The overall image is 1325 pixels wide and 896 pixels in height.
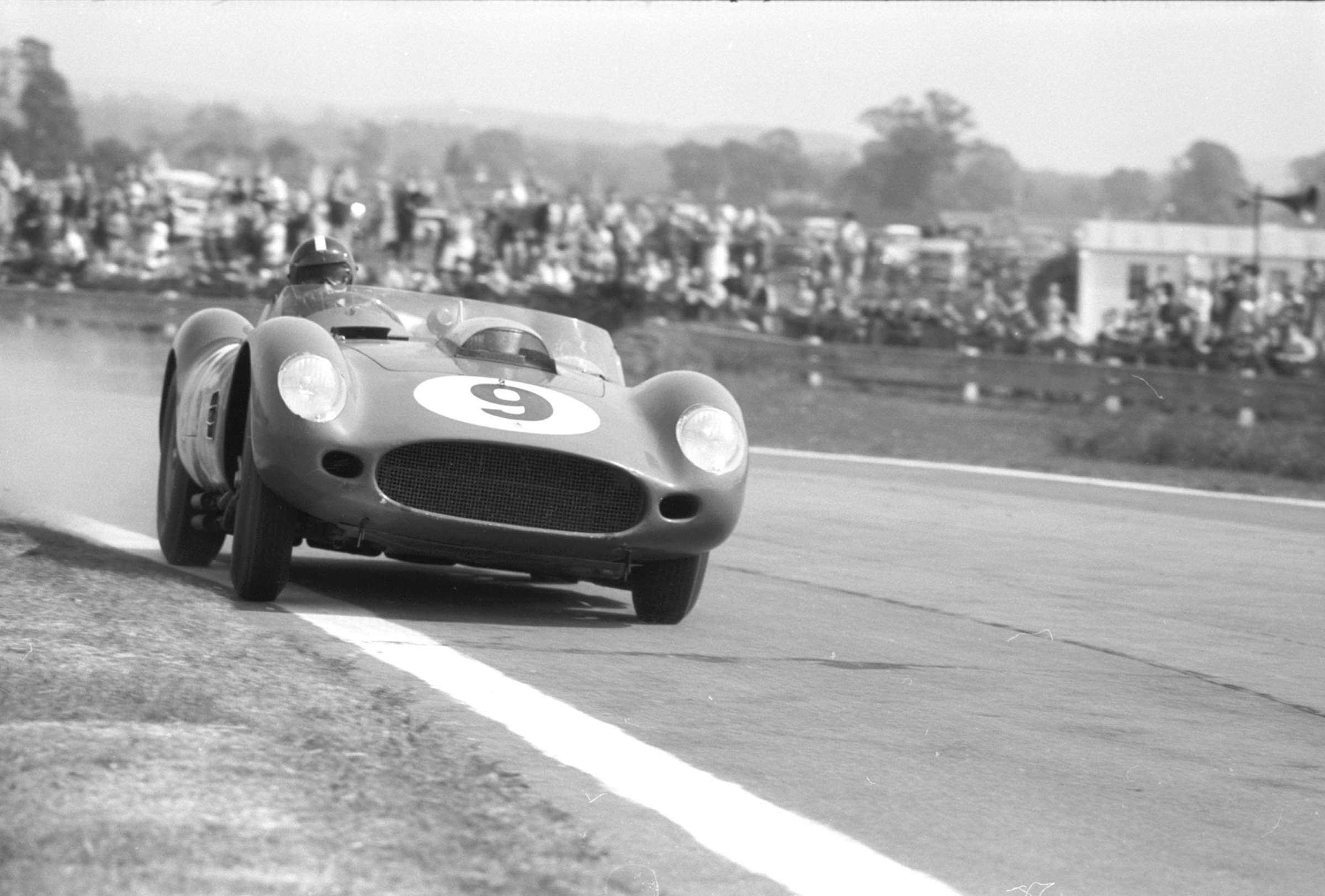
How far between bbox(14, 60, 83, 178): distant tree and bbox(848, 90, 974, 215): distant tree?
64.9 m

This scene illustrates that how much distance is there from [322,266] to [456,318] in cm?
88

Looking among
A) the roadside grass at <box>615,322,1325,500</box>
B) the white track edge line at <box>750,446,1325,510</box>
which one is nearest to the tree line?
the roadside grass at <box>615,322,1325,500</box>

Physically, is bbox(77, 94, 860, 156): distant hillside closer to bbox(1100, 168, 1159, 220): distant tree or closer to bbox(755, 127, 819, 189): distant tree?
bbox(755, 127, 819, 189): distant tree

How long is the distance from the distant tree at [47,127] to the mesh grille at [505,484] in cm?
1617

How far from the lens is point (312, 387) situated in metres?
5.88

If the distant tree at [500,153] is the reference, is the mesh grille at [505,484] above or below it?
below

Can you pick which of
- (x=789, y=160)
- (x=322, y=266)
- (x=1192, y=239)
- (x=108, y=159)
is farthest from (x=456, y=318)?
(x=789, y=160)

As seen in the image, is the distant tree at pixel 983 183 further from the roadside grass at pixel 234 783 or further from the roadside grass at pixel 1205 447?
the roadside grass at pixel 234 783

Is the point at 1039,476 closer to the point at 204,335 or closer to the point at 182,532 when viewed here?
the point at 204,335

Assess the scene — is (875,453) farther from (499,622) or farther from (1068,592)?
(499,622)

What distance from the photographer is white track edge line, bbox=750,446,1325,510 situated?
49.3ft

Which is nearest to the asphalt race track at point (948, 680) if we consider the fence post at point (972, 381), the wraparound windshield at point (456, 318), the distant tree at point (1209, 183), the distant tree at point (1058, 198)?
the wraparound windshield at point (456, 318)

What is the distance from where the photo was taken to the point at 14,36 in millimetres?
17656

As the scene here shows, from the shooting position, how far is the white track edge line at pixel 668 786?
10.8ft
